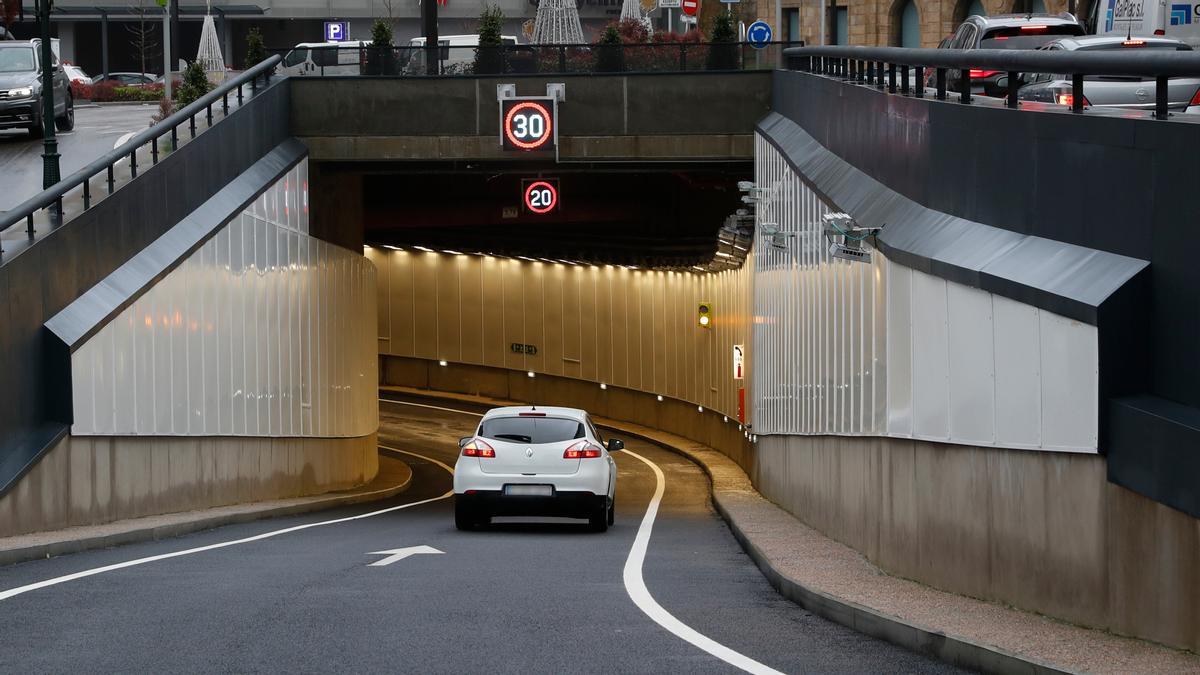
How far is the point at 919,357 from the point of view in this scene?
1259 centimetres

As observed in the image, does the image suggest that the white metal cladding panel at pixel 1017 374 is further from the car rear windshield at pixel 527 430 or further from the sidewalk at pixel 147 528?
the car rear windshield at pixel 527 430

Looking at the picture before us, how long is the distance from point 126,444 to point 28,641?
9656 millimetres

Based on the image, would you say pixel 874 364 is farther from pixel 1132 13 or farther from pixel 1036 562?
pixel 1132 13

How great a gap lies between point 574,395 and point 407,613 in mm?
39050

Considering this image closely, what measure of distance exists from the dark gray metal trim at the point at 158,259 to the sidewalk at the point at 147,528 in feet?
6.85

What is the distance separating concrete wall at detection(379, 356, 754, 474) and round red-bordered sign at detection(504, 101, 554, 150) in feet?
30.1

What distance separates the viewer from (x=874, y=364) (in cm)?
1492

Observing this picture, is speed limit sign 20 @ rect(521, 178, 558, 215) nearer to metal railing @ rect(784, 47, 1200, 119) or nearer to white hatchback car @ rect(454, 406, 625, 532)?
white hatchback car @ rect(454, 406, 625, 532)

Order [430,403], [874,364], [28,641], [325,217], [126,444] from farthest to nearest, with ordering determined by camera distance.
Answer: [430,403], [325,217], [126,444], [874,364], [28,641]

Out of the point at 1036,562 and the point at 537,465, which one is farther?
the point at 537,465

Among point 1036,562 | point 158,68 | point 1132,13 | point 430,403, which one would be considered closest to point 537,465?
point 1036,562

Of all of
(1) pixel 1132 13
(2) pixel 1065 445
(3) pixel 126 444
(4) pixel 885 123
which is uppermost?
(1) pixel 1132 13

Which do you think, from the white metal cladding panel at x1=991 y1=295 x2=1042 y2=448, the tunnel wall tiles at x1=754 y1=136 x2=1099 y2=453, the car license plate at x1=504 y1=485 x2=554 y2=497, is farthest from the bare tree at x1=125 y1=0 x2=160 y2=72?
the white metal cladding panel at x1=991 y1=295 x2=1042 y2=448

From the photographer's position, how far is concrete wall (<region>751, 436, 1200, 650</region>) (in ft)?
27.7
